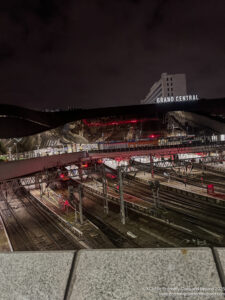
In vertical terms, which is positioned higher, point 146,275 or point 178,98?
Result: point 178,98

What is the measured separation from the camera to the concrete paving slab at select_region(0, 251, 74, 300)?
124 cm

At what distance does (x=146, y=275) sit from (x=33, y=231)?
50.1ft

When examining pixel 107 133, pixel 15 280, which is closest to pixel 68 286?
pixel 15 280

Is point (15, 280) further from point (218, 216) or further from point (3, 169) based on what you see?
point (3, 169)

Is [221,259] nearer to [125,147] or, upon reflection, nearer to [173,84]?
[125,147]

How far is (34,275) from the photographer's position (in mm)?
1385

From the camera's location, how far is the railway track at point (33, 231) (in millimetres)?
12109

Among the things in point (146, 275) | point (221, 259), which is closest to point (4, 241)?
point (146, 275)

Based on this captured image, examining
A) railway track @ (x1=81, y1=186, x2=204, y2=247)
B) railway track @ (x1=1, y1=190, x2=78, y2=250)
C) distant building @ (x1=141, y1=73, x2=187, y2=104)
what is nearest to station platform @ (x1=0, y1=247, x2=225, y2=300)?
railway track @ (x1=81, y1=186, x2=204, y2=247)

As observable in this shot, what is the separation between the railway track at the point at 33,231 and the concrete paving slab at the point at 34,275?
11388mm

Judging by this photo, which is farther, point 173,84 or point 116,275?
point 173,84

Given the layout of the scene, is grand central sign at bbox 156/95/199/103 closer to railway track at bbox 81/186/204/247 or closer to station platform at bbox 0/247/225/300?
railway track at bbox 81/186/204/247

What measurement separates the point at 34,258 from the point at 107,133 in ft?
186

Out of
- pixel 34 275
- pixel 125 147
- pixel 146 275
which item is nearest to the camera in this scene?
pixel 146 275
